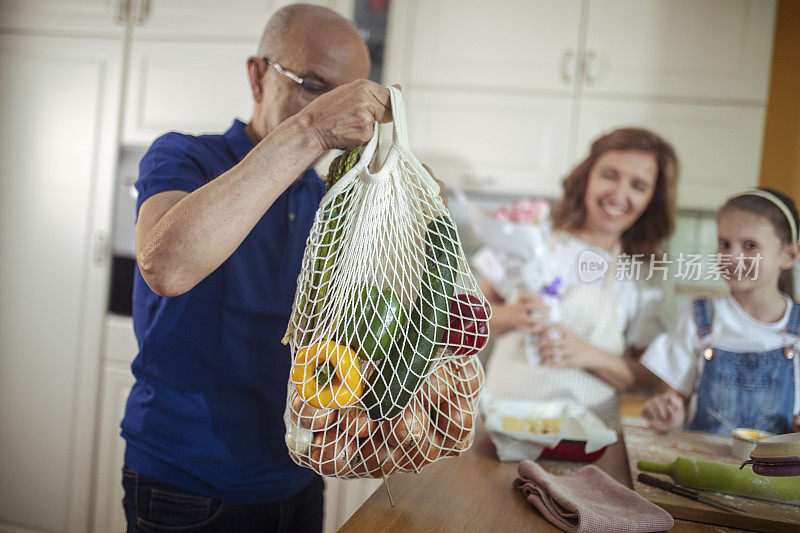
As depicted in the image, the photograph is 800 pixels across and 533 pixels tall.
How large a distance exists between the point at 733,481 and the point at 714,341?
509 mm

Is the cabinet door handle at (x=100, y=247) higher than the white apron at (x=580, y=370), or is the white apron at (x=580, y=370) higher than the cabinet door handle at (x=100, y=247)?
the cabinet door handle at (x=100, y=247)

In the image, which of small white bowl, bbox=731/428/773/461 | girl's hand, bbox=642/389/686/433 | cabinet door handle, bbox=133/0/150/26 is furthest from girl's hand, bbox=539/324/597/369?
cabinet door handle, bbox=133/0/150/26

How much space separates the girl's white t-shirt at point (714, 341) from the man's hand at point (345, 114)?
0.94m

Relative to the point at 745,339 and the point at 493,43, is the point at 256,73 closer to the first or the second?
the point at 745,339

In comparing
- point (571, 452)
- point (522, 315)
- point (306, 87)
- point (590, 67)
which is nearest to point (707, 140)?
point (590, 67)

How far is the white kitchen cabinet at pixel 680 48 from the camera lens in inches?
75.1

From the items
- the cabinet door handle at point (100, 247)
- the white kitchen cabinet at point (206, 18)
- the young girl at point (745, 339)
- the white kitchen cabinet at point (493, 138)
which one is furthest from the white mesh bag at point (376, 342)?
the cabinet door handle at point (100, 247)

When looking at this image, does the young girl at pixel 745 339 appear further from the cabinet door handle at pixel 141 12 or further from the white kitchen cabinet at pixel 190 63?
the cabinet door handle at pixel 141 12

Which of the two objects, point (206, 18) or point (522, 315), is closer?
point (522, 315)

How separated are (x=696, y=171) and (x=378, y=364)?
161cm

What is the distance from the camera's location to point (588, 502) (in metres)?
0.82

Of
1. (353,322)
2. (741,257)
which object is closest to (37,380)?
(353,322)

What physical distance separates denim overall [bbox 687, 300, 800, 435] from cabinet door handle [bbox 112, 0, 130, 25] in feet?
6.21

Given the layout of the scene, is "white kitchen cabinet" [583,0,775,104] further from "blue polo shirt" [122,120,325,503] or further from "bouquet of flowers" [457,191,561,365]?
"blue polo shirt" [122,120,325,503]
